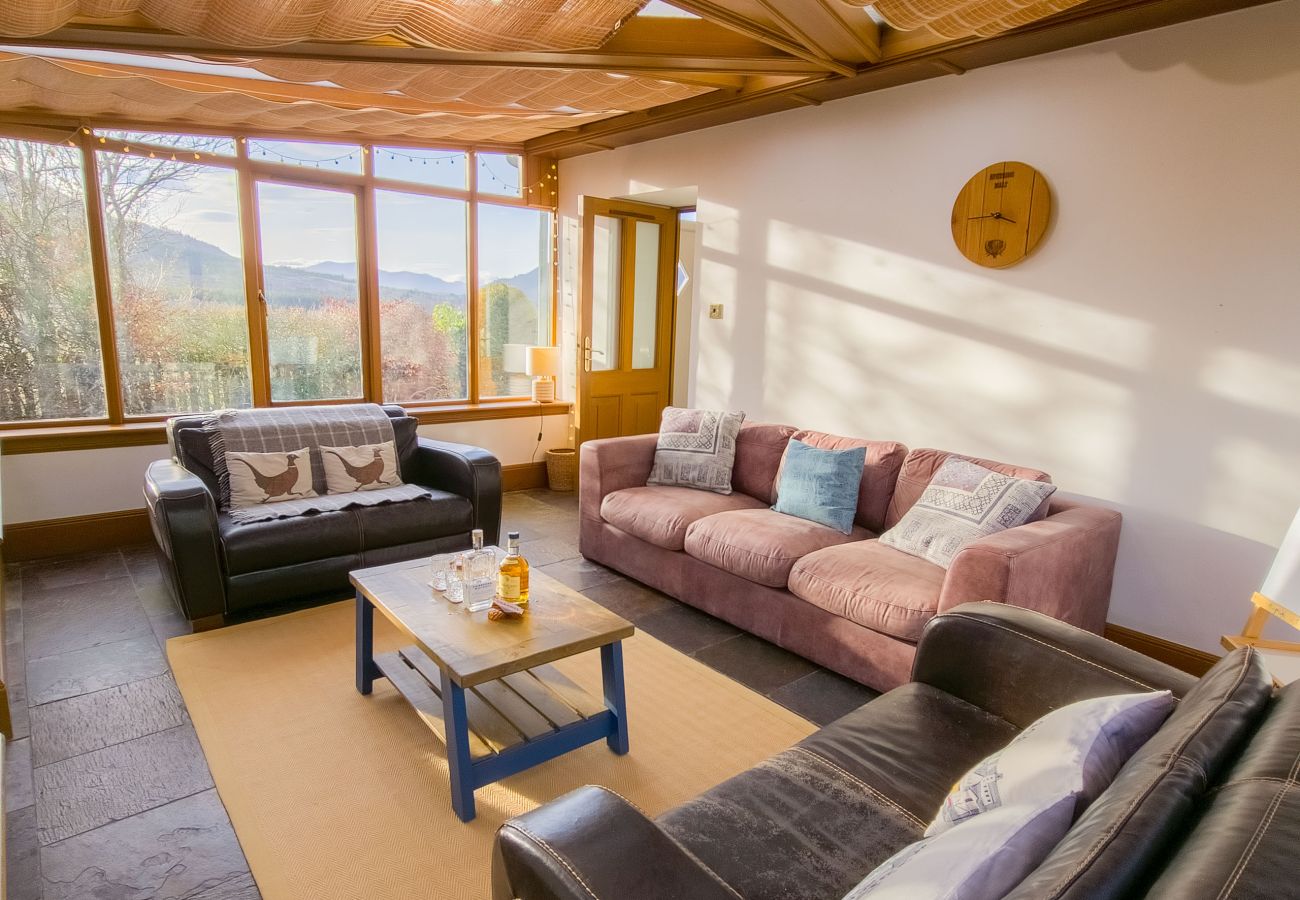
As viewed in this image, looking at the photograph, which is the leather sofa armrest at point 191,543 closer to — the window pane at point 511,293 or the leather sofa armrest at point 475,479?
the leather sofa armrest at point 475,479

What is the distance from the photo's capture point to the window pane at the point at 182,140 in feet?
13.1

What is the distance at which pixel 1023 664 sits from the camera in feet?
5.93

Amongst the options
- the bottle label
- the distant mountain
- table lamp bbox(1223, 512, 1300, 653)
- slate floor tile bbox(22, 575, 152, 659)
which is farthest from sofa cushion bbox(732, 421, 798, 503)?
slate floor tile bbox(22, 575, 152, 659)

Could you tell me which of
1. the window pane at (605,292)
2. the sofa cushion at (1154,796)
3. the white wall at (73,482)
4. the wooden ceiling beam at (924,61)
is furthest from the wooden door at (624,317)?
the sofa cushion at (1154,796)

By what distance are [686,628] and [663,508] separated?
2.00 feet

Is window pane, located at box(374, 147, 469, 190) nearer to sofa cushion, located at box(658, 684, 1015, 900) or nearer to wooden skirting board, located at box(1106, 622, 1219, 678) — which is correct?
sofa cushion, located at box(658, 684, 1015, 900)

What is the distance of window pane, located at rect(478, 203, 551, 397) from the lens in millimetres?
5512

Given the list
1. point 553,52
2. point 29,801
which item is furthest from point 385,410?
point 29,801

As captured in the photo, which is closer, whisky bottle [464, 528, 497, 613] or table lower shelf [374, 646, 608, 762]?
table lower shelf [374, 646, 608, 762]

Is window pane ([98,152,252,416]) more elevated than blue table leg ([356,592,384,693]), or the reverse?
window pane ([98,152,252,416])

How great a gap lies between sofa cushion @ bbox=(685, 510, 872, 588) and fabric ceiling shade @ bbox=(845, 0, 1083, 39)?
199cm

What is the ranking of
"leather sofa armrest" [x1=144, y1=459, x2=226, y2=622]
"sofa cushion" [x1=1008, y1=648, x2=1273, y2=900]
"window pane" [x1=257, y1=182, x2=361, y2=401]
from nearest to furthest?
1. "sofa cushion" [x1=1008, y1=648, x2=1273, y2=900]
2. "leather sofa armrest" [x1=144, y1=459, x2=226, y2=622]
3. "window pane" [x1=257, y1=182, x2=361, y2=401]

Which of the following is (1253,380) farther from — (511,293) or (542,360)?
(511,293)

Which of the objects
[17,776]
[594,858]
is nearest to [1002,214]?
[594,858]
